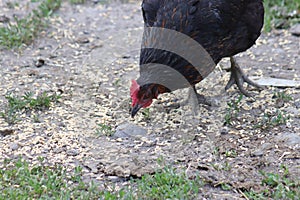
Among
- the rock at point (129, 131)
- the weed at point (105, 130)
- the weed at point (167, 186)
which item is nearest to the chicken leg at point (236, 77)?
the rock at point (129, 131)

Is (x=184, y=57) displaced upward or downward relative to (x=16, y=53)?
upward

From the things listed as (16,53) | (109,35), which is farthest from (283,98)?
(16,53)

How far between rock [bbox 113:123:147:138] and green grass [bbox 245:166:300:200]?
1.13m

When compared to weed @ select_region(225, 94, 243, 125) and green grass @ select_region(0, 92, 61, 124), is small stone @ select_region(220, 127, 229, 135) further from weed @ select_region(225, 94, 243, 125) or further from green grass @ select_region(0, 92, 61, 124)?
green grass @ select_region(0, 92, 61, 124)

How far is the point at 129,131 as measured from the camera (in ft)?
14.9

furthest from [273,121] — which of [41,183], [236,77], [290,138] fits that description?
[41,183]

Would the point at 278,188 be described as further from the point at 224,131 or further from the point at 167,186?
the point at 224,131

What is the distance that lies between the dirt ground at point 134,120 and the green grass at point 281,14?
0.13 m

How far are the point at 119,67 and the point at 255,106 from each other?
5.06ft

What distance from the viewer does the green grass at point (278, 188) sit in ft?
11.7

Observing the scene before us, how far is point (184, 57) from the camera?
4.22 meters

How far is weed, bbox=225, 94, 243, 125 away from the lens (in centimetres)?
464

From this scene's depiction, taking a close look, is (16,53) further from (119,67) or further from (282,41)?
(282,41)

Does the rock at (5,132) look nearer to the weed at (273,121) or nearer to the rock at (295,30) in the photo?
the weed at (273,121)
